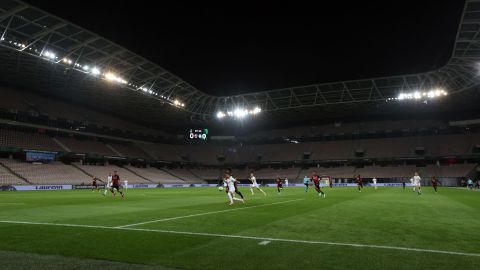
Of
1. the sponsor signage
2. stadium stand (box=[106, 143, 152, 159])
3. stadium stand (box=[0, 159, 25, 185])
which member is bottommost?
the sponsor signage

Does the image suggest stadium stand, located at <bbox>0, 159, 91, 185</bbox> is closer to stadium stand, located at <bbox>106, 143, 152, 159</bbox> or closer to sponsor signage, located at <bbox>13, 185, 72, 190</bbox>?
sponsor signage, located at <bbox>13, 185, 72, 190</bbox>

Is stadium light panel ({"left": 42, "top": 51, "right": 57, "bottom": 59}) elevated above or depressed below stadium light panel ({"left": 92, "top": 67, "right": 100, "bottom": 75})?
above

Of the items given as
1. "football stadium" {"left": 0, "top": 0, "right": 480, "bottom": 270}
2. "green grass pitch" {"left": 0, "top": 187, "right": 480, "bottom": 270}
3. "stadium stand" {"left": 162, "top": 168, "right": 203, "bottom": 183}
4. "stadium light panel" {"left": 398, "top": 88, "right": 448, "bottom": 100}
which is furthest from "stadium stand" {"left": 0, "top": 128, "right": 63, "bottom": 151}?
"stadium light panel" {"left": 398, "top": 88, "right": 448, "bottom": 100}

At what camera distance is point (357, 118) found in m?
90.1

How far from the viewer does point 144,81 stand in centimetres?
5888

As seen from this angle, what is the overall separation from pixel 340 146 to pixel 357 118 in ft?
27.3

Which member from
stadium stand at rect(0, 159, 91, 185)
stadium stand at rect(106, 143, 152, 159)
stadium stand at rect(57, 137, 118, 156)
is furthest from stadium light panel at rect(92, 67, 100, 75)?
stadium stand at rect(106, 143, 152, 159)

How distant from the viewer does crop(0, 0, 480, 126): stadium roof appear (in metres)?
40.1

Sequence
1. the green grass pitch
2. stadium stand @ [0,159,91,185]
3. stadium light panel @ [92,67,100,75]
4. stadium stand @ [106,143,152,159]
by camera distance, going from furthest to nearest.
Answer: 1. stadium stand @ [106,143,152,159]
2. stadium stand @ [0,159,91,185]
3. stadium light panel @ [92,67,100,75]
4. the green grass pitch

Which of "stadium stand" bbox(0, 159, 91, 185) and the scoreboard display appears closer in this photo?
"stadium stand" bbox(0, 159, 91, 185)

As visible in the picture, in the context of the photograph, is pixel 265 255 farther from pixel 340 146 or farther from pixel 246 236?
pixel 340 146

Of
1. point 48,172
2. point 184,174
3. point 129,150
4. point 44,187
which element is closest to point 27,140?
point 48,172

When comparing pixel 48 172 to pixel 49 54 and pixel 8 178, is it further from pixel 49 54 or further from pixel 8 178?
pixel 49 54

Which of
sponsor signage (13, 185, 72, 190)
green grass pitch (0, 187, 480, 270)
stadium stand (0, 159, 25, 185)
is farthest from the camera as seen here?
stadium stand (0, 159, 25, 185)
